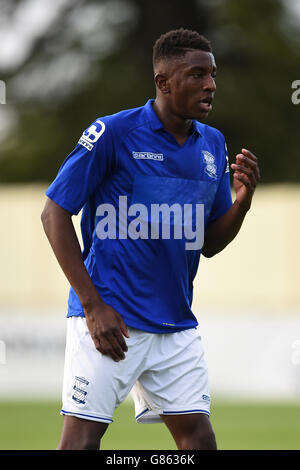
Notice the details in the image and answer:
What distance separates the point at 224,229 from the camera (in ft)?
16.8

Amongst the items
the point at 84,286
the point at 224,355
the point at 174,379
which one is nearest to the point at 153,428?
the point at 224,355

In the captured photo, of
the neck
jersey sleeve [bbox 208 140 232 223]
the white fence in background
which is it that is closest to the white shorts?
jersey sleeve [bbox 208 140 232 223]

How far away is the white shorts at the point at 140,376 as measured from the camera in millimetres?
4578

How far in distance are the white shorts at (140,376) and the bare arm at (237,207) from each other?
0.51 meters

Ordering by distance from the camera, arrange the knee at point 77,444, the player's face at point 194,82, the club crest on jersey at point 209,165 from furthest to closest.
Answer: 1. the club crest on jersey at point 209,165
2. the player's face at point 194,82
3. the knee at point 77,444

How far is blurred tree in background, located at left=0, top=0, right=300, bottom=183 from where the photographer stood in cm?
2244

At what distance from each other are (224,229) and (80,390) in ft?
3.70

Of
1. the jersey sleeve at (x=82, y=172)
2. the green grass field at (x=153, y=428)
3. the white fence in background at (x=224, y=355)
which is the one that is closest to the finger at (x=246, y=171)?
the jersey sleeve at (x=82, y=172)

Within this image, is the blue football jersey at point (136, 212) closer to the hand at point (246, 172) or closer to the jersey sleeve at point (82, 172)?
the jersey sleeve at point (82, 172)

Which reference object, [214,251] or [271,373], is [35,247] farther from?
[214,251]

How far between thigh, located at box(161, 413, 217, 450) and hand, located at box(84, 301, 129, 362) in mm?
456

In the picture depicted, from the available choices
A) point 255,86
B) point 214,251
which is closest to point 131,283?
point 214,251

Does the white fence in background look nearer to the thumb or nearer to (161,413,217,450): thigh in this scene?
(161,413,217,450): thigh

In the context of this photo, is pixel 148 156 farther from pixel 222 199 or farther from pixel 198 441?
pixel 198 441
